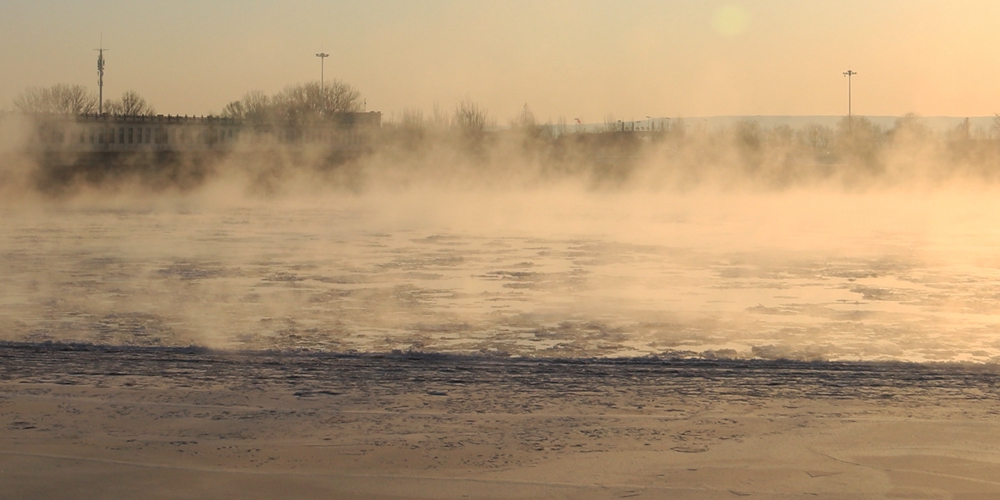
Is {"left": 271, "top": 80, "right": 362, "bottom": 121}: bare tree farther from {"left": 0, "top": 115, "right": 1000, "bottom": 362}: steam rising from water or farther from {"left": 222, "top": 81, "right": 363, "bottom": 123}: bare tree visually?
{"left": 0, "top": 115, "right": 1000, "bottom": 362}: steam rising from water

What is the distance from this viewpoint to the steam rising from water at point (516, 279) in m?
9.87

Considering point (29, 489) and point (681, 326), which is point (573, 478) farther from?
point (681, 326)

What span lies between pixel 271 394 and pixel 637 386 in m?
2.36

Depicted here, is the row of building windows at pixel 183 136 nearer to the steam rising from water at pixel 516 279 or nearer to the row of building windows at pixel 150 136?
the row of building windows at pixel 150 136

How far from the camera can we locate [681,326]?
10.6 m

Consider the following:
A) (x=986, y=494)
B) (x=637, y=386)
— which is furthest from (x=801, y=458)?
(x=637, y=386)

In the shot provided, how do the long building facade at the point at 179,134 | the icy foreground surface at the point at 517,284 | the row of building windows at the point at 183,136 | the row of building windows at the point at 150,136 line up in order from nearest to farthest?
the icy foreground surface at the point at 517,284
the long building facade at the point at 179,134
the row of building windows at the point at 150,136
the row of building windows at the point at 183,136

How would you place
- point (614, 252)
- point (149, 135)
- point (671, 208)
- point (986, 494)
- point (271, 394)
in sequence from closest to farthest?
point (986, 494)
point (271, 394)
point (614, 252)
point (671, 208)
point (149, 135)

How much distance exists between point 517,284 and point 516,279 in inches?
23.4

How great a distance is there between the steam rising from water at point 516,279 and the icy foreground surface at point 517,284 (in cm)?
5

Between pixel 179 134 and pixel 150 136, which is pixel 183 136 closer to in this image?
pixel 179 134

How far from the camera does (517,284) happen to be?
46.3 ft

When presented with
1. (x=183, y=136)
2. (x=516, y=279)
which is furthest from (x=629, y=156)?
(x=516, y=279)

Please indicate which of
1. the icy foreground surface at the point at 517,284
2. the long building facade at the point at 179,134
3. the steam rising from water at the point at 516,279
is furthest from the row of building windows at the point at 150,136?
the icy foreground surface at the point at 517,284
